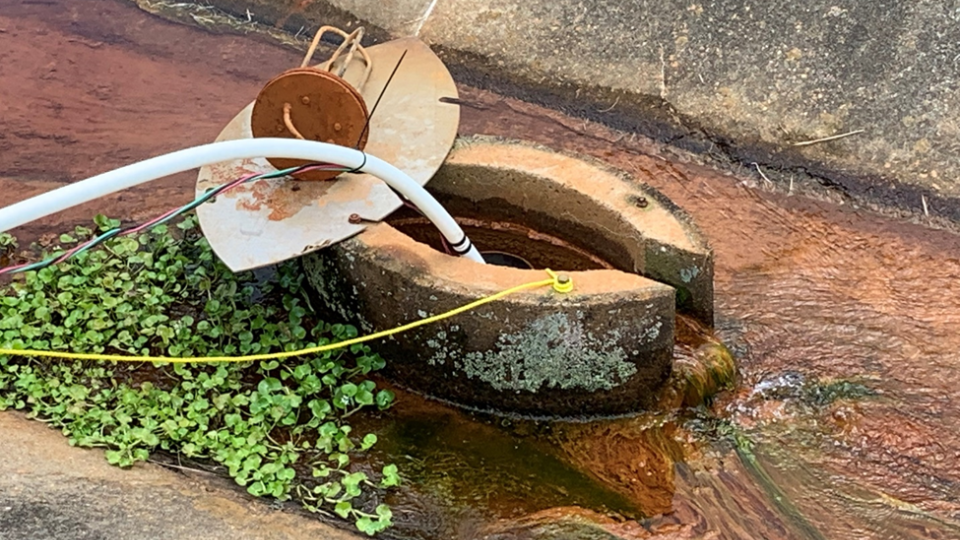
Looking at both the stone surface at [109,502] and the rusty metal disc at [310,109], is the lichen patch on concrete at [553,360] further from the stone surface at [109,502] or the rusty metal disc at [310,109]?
the rusty metal disc at [310,109]

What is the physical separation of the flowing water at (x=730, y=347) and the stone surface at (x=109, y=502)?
55 cm

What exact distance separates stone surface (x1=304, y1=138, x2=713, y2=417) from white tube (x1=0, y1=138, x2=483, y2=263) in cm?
22

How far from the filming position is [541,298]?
3832 mm

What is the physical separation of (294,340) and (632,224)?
163cm

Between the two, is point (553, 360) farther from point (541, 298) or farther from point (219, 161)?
point (219, 161)

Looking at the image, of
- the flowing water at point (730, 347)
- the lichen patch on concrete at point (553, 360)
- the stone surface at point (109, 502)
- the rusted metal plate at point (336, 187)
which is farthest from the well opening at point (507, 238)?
the stone surface at point (109, 502)

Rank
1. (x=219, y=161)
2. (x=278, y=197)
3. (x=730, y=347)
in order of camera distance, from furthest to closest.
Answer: (x=730, y=347)
(x=278, y=197)
(x=219, y=161)

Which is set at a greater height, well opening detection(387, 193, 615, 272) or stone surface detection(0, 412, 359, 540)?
well opening detection(387, 193, 615, 272)

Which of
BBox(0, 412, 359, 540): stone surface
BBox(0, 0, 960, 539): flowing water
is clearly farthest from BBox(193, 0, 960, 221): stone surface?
BBox(0, 412, 359, 540): stone surface

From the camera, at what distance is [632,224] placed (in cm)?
421

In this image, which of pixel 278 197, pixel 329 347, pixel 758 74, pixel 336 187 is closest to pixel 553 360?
pixel 329 347

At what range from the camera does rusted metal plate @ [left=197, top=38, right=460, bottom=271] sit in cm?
403

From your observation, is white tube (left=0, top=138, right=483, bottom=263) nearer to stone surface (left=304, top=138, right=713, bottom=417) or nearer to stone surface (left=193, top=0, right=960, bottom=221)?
stone surface (left=304, top=138, right=713, bottom=417)

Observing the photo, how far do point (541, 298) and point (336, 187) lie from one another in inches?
42.2
